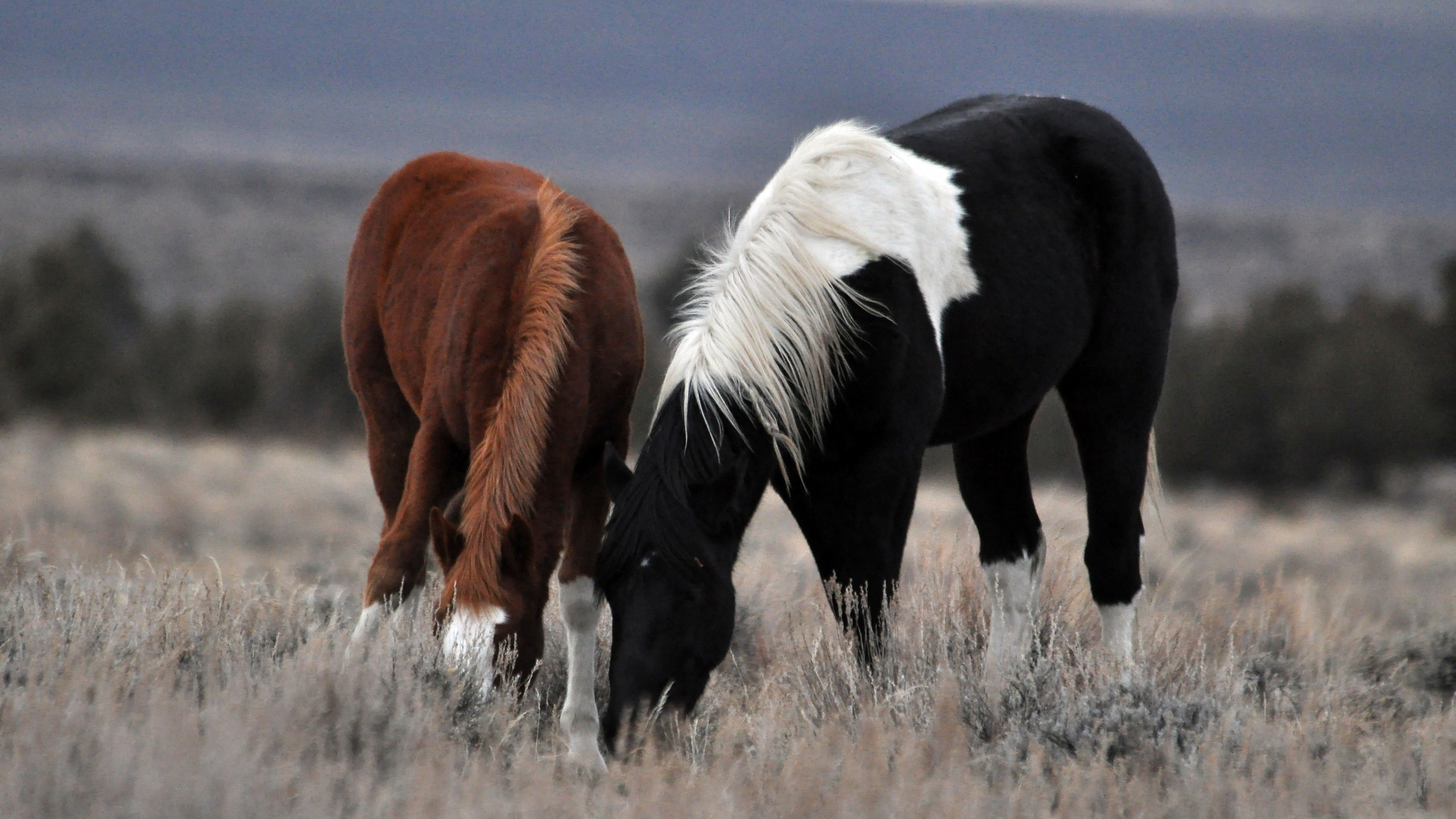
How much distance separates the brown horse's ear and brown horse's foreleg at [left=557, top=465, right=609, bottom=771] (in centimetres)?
42

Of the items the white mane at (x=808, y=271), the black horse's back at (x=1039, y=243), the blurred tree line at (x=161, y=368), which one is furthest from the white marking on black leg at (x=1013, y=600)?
the blurred tree line at (x=161, y=368)

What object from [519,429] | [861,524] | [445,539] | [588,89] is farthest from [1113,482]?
→ [588,89]

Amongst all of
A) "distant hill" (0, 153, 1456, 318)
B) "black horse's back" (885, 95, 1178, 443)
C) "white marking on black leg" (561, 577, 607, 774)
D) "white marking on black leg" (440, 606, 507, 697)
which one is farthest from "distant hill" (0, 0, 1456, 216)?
"white marking on black leg" (440, 606, 507, 697)

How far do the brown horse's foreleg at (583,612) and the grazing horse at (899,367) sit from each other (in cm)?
36

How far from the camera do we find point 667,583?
11.5 feet

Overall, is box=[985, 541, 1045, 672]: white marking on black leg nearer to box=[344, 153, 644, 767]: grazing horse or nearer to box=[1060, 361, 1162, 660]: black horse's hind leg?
box=[1060, 361, 1162, 660]: black horse's hind leg

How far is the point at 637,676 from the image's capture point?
3.45m

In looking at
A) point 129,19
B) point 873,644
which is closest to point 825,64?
point 873,644

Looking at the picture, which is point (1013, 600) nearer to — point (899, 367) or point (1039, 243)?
point (1039, 243)

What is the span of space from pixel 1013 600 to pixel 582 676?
198 cm

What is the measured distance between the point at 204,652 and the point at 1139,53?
214 m

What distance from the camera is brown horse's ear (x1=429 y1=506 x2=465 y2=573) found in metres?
3.78

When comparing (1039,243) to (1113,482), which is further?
(1113,482)

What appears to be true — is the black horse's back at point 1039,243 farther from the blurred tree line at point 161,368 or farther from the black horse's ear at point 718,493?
the blurred tree line at point 161,368
